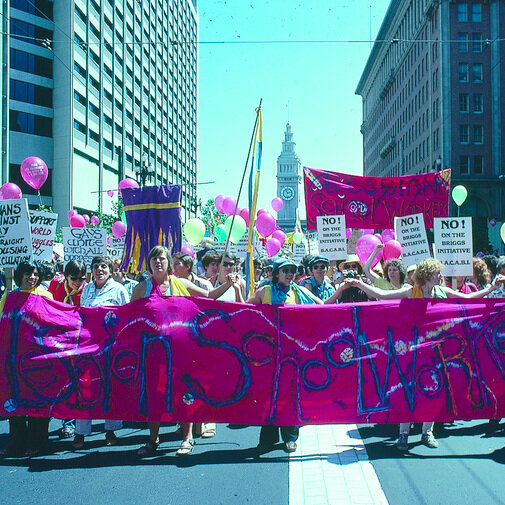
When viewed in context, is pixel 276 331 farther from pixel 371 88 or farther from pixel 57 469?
pixel 371 88

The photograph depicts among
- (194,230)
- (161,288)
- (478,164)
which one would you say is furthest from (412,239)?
(478,164)

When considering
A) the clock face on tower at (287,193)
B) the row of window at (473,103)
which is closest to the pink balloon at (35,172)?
the row of window at (473,103)

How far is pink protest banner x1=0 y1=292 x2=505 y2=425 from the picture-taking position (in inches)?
202

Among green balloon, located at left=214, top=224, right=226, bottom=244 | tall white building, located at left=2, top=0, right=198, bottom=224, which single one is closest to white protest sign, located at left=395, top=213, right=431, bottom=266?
green balloon, located at left=214, top=224, right=226, bottom=244

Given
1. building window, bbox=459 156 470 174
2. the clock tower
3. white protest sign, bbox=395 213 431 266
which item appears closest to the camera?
white protest sign, bbox=395 213 431 266

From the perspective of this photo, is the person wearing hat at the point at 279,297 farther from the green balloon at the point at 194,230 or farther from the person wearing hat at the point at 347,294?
the green balloon at the point at 194,230

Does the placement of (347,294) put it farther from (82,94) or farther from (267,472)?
(82,94)

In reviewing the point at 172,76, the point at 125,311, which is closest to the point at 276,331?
the point at 125,311

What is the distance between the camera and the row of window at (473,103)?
51781 mm

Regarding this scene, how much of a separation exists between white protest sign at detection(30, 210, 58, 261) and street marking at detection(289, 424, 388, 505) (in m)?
3.90

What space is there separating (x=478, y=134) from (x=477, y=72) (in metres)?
5.35

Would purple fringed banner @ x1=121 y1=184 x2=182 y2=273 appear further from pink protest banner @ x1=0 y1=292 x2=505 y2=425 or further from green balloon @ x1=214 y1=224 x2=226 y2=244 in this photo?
green balloon @ x1=214 y1=224 x2=226 y2=244

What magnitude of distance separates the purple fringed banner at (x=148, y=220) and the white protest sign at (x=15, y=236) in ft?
5.90

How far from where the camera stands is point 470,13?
170ft
